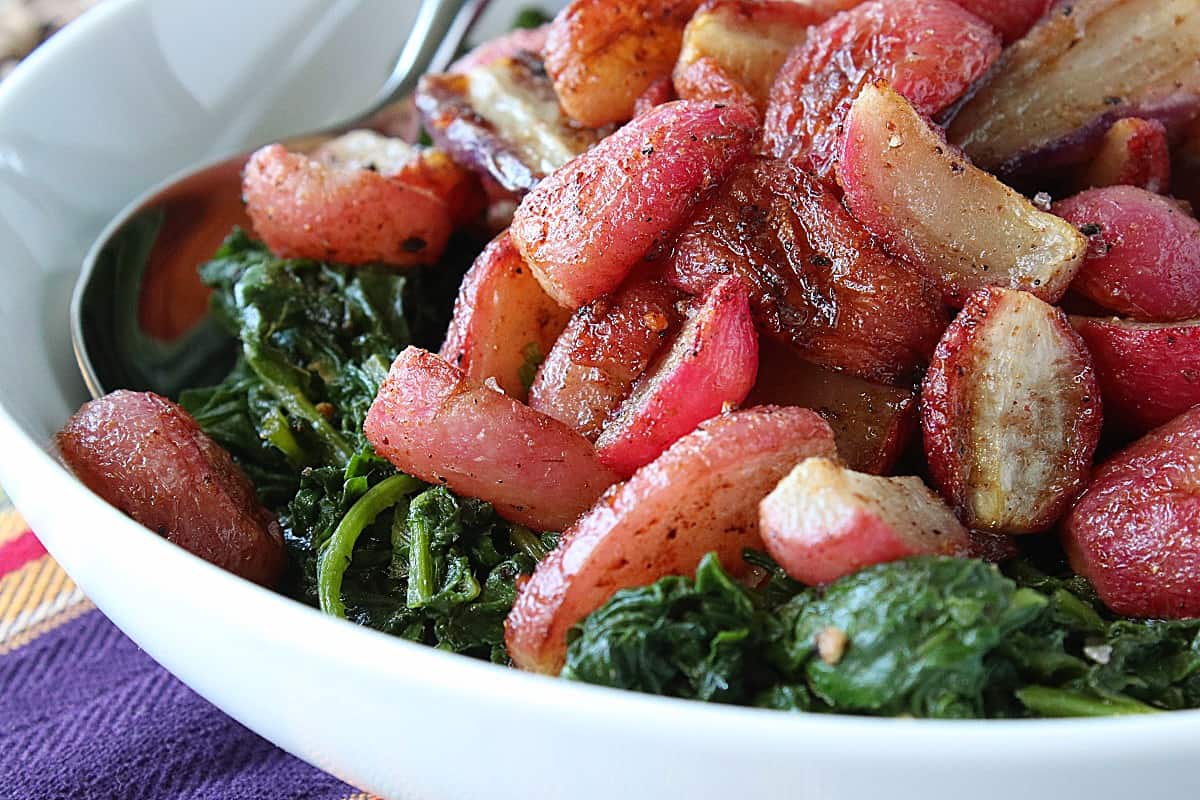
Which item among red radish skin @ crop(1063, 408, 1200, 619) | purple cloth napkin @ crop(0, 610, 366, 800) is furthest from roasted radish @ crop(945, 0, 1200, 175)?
purple cloth napkin @ crop(0, 610, 366, 800)

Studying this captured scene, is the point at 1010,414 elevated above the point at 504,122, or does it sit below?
below

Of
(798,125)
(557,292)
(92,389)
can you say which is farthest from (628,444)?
(92,389)

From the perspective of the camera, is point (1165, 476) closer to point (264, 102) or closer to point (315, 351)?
point (315, 351)

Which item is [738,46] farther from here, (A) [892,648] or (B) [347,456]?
(A) [892,648]

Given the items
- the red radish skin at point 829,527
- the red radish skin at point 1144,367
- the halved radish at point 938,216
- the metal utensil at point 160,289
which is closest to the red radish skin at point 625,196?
the halved radish at point 938,216

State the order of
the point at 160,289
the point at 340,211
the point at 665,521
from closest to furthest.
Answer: the point at 665,521 → the point at 340,211 → the point at 160,289

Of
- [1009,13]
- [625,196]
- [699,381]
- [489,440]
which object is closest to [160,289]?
[489,440]
